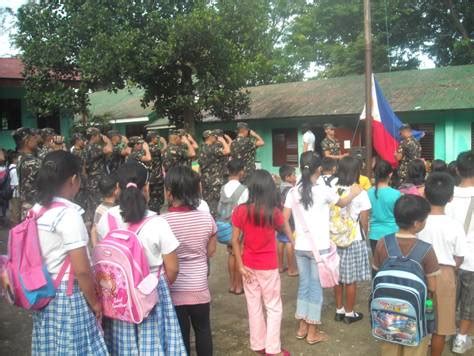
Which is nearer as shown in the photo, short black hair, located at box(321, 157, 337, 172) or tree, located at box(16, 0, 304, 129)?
short black hair, located at box(321, 157, 337, 172)

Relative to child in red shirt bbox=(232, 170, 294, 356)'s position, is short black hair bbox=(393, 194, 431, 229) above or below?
above

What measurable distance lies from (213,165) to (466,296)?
4773mm

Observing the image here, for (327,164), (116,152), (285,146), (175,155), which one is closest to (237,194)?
(327,164)

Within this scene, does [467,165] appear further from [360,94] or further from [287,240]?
[360,94]

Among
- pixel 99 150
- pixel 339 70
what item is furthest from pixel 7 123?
pixel 339 70

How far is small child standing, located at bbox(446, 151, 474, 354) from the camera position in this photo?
12.5 ft

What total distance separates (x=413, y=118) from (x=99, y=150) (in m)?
9.72

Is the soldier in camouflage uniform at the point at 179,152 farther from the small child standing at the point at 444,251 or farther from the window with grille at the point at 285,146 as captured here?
the window with grille at the point at 285,146

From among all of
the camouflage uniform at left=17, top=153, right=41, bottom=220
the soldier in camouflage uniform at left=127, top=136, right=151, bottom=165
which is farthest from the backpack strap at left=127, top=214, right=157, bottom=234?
the soldier in camouflage uniform at left=127, top=136, right=151, bottom=165

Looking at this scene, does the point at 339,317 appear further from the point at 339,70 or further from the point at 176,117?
the point at 339,70

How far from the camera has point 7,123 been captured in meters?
17.4

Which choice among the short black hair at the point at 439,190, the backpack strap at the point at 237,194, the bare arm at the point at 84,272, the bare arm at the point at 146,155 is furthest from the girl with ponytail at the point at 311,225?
the bare arm at the point at 146,155

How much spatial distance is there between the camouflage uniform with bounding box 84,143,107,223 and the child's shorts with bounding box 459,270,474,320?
589cm

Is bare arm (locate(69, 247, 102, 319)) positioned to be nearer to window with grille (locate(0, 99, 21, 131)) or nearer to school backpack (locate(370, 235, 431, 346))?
school backpack (locate(370, 235, 431, 346))
